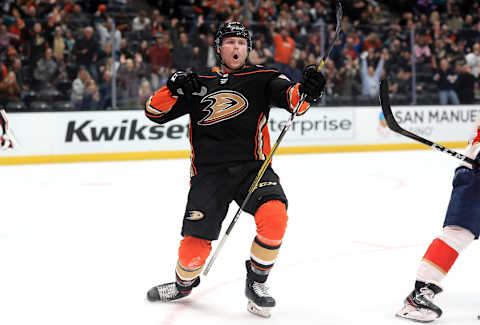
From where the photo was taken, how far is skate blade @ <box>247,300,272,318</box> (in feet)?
8.54

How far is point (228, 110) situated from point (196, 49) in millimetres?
6536

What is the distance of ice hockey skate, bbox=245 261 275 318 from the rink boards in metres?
5.48

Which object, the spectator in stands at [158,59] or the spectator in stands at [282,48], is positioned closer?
the spectator in stands at [158,59]

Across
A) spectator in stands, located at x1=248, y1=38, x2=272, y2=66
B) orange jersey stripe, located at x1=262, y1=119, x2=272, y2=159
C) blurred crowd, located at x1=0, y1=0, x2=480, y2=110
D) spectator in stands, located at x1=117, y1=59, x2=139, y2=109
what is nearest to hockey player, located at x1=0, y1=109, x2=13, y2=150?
orange jersey stripe, located at x1=262, y1=119, x2=272, y2=159

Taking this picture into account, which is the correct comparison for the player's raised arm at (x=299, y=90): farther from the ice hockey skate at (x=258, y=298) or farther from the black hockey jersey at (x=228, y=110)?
the ice hockey skate at (x=258, y=298)

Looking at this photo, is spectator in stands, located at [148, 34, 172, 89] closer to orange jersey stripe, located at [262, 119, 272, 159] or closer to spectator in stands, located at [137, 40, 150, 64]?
spectator in stands, located at [137, 40, 150, 64]

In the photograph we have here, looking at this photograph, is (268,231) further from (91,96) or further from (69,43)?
(69,43)

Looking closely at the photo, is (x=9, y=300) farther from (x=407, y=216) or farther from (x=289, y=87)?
(x=407, y=216)

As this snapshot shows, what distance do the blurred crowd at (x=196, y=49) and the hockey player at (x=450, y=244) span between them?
6348 mm

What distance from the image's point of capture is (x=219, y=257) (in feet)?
12.0

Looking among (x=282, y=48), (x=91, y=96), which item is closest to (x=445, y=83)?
(x=282, y=48)

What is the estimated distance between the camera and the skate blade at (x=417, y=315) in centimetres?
248

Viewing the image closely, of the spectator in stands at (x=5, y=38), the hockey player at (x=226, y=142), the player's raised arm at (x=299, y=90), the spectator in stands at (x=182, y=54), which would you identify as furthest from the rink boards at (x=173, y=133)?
the player's raised arm at (x=299, y=90)

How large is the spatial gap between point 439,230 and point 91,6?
709cm
